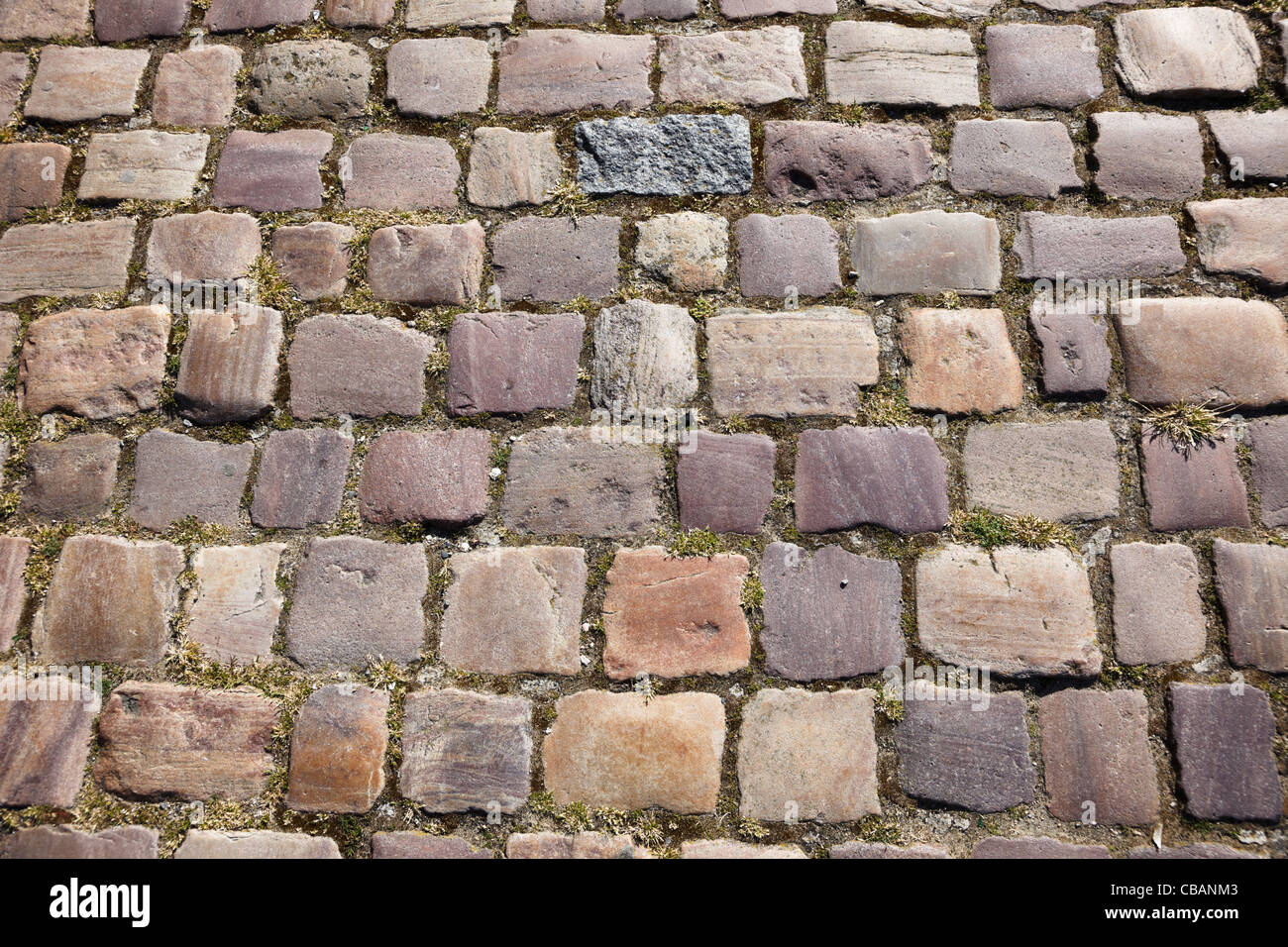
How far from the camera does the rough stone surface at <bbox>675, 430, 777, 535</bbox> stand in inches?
75.7

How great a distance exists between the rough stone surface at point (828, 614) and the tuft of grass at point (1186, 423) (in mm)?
766

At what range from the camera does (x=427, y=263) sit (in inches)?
84.2

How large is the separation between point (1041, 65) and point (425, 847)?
268cm

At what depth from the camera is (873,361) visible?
2037 millimetres

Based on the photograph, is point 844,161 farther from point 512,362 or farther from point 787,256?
point 512,362

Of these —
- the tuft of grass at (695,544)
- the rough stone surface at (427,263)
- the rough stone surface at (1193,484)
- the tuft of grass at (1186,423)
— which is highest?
the rough stone surface at (427,263)

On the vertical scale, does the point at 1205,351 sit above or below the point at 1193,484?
above

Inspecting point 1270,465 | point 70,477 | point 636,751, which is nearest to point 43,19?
point 70,477

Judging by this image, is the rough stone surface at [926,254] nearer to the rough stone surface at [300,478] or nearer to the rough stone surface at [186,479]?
the rough stone surface at [300,478]

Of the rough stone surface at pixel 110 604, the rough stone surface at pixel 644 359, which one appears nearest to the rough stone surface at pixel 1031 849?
the rough stone surface at pixel 644 359

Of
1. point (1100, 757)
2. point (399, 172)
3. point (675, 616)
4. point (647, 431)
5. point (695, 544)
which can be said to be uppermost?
point (399, 172)

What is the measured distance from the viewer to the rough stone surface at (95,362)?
207 centimetres

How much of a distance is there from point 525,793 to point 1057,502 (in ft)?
4.74
